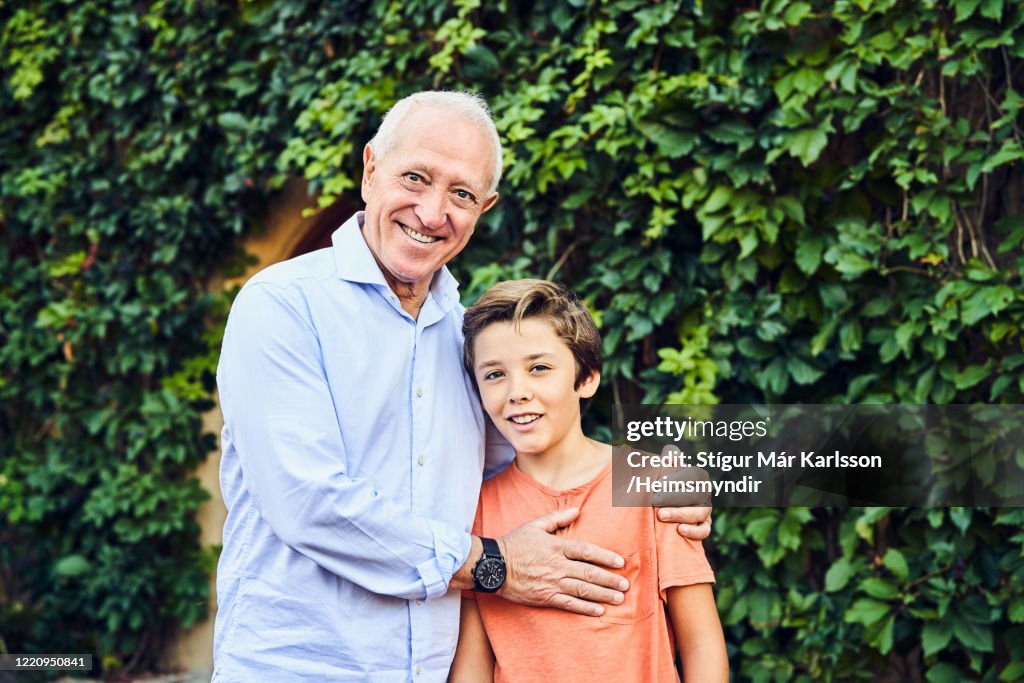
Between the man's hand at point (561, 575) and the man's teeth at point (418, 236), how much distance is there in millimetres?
593

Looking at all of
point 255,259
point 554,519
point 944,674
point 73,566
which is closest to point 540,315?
point 554,519

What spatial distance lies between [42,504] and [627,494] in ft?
13.5

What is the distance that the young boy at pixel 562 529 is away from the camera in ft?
6.46

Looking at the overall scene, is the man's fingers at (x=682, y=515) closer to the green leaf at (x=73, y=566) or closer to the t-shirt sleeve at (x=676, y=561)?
the t-shirt sleeve at (x=676, y=561)

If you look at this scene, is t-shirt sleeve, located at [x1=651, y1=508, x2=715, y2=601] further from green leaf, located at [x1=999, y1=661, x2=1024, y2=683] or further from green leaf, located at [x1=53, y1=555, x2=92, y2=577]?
green leaf, located at [x1=53, y1=555, x2=92, y2=577]

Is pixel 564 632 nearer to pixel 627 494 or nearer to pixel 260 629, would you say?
pixel 627 494

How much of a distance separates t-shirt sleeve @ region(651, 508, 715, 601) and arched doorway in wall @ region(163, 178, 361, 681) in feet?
9.78

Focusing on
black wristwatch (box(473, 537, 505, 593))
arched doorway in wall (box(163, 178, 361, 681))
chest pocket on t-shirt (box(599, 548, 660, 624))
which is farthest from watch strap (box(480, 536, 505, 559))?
arched doorway in wall (box(163, 178, 361, 681))

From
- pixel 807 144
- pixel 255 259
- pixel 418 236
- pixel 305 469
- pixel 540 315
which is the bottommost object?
pixel 305 469

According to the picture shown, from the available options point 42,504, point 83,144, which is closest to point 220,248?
point 83,144

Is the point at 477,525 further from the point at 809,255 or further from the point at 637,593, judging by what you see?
the point at 809,255

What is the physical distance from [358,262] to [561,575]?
701mm

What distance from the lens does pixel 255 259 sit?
496 cm

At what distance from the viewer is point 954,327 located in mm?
3053
